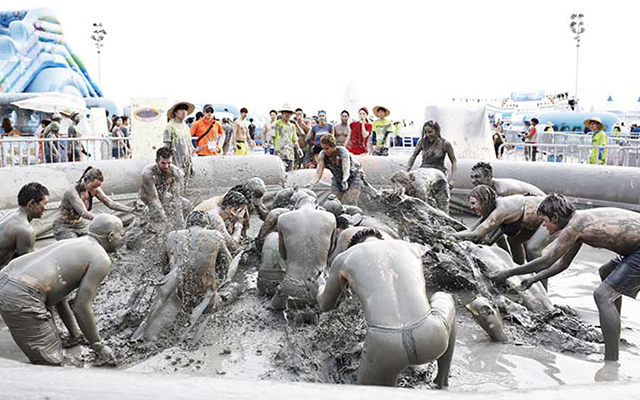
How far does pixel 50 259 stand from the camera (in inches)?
155

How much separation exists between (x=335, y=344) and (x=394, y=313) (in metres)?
1.47

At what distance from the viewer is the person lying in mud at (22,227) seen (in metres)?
4.77

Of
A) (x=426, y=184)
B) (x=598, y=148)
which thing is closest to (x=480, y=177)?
(x=426, y=184)

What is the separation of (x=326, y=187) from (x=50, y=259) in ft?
21.9

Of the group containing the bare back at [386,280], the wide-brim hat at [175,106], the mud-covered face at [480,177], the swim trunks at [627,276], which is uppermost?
the wide-brim hat at [175,106]

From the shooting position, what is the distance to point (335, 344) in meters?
4.58

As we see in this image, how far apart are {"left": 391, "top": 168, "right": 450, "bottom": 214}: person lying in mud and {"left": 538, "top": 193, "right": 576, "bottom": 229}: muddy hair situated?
3.43 metres

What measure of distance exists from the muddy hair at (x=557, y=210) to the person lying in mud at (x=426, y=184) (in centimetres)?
343

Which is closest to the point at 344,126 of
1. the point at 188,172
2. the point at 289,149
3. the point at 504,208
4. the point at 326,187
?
the point at 289,149

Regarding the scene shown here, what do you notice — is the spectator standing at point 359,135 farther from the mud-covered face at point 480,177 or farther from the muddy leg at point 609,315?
the muddy leg at point 609,315

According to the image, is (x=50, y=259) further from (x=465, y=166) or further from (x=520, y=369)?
(x=465, y=166)

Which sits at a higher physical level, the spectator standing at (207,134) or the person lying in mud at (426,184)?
the spectator standing at (207,134)

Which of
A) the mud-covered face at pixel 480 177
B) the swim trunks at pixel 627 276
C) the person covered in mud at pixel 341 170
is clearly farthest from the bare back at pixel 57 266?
the person covered in mud at pixel 341 170

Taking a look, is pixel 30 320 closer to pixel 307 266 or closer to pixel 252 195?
pixel 307 266
